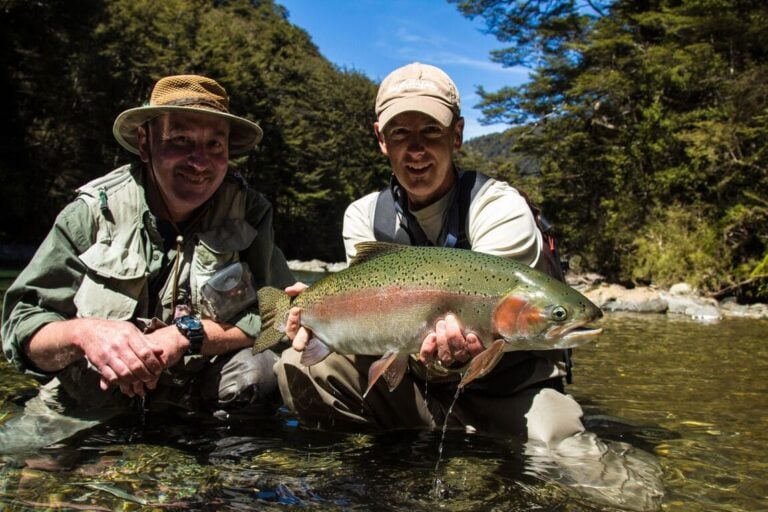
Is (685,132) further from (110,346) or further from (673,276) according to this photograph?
(110,346)

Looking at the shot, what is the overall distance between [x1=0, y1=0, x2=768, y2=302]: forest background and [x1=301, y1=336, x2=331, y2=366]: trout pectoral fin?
13291mm

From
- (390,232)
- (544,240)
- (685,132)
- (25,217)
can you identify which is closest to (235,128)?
(390,232)

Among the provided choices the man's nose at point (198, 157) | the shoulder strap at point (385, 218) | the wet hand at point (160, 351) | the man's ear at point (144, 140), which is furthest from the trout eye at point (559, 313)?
the man's ear at point (144, 140)

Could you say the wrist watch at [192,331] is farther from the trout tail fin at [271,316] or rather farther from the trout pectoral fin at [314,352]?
the trout pectoral fin at [314,352]

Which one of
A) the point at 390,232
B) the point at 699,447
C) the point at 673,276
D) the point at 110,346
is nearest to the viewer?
the point at 110,346

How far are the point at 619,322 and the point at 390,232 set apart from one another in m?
8.16

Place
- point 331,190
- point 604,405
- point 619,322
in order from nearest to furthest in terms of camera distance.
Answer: point 604,405 < point 619,322 < point 331,190

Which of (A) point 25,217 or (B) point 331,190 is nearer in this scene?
(A) point 25,217

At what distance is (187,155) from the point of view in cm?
317

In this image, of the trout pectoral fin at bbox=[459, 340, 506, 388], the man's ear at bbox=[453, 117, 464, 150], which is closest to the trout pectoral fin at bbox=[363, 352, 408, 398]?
the trout pectoral fin at bbox=[459, 340, 506, 388]

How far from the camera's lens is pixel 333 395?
331cm

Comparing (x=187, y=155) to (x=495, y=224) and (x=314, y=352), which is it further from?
(x=495, y=224)

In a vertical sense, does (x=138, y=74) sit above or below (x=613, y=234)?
above

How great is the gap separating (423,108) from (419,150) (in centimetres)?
22
